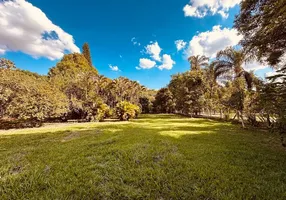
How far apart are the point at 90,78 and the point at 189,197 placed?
2341 cm

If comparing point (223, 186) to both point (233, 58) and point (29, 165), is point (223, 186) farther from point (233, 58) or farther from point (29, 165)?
point (233, 58)

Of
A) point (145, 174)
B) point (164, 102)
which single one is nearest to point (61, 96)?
point (145, 174)

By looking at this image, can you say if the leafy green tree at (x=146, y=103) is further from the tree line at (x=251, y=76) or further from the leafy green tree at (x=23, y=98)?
the leafy green tree at (x=23, y=98)

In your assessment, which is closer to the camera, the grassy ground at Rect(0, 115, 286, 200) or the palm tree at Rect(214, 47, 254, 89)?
the grassy ground at Rect(0, 115, 286, 200)

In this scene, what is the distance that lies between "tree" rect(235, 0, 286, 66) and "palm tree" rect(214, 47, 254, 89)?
5739 mm

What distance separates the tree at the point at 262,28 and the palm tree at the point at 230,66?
226 inches

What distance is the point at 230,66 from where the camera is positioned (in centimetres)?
1446

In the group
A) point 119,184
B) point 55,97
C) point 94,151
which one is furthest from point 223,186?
point 55,97

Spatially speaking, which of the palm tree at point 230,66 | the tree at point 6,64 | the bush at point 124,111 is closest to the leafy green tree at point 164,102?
the bush at point 124,111

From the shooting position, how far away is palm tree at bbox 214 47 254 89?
13.5 meters

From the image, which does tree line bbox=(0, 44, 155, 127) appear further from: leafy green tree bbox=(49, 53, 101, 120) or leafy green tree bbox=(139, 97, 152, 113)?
leafy green tree bbox=(139, 97, 152, 113)

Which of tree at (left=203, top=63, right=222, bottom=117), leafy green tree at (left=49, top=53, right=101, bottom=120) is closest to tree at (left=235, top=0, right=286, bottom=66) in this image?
tree at (left=203, top=63, right=222, bottom=117)

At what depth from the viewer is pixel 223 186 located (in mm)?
3197

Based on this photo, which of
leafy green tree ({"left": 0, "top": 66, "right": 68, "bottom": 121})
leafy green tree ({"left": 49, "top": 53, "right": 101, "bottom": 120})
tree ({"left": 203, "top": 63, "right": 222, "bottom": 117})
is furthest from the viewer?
leafy green tree ({"left": 49, "top": 53, "right": 101, "bottom": 120})
